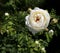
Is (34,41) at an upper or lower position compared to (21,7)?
lower

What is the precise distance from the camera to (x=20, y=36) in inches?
75.5

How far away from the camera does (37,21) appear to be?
190cm

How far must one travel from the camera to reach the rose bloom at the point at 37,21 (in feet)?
6.17

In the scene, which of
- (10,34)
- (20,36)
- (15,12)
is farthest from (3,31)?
(15,12)

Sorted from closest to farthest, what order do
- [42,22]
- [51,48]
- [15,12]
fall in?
[42,22] → [51,48] → [15,12]

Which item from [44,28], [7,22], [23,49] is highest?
[7,22]

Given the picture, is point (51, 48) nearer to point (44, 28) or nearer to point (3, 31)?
point (44, 28)

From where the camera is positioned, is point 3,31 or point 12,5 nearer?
point 3,31

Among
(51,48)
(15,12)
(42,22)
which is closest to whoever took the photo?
(42,22)

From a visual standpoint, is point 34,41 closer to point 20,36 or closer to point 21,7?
point 20,36

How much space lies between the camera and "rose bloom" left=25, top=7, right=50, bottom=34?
188cm

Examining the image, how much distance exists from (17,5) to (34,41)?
2.08 feet

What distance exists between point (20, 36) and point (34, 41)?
13 centimetres

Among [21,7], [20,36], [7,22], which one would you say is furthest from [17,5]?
[20,36]
